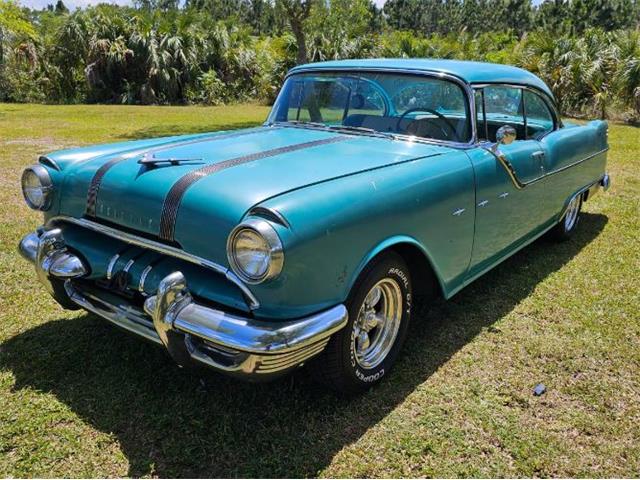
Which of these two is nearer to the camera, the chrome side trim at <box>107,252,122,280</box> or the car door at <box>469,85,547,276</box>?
the chrome side trim at <box>107,252,122,280</box>

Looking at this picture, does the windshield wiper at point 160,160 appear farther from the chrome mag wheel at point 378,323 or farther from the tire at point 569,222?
the tire at point 569,222

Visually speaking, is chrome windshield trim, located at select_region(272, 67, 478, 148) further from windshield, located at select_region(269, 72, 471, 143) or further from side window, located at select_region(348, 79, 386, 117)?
side window, located at select_region(348, 79, 386, 117)

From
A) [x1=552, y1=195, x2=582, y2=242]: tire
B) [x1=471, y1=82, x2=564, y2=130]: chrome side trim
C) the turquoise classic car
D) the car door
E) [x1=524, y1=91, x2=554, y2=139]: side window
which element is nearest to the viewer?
the turquoise classic car

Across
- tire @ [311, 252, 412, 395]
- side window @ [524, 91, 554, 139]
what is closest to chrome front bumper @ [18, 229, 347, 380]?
tire @ [311, 252, 412, 395]

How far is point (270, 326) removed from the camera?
2.12 meters

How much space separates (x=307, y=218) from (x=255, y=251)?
0.80 feet

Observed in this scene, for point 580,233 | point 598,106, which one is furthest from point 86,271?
point 598,106

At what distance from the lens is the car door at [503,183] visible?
3240 mm

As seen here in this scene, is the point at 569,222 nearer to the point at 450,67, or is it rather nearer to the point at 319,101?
the point at 450,67

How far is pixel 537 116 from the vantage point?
4324mm

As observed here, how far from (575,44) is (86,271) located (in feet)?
50.5

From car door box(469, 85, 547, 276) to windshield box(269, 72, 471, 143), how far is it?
17 centimetres

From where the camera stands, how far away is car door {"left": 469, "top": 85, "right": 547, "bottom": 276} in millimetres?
3240

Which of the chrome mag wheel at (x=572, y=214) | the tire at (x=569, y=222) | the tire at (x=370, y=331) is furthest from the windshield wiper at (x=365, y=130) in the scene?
the chrome mag wheel at (x=572, y=214)
